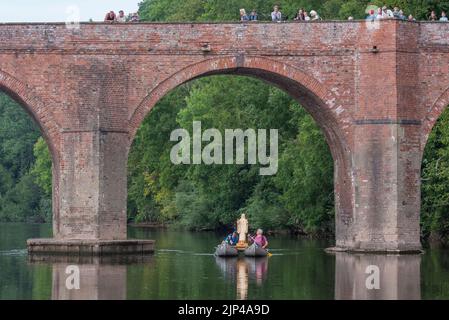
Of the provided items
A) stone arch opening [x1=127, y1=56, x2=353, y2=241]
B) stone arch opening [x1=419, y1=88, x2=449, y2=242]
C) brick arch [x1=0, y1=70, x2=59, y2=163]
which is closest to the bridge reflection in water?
stone arch opening [x1=127, y1=56, x2=353, y2=241]

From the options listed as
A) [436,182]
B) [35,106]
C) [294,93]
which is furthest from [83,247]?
[436,182]

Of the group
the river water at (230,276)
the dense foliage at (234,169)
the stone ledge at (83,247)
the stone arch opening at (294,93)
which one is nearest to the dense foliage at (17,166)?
the dense foliage at (234,169)

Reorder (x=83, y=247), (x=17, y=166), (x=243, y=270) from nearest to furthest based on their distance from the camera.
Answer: (x=243, y=270), (x=83, y=247), (x=17, y=166)

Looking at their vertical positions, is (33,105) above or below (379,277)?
above

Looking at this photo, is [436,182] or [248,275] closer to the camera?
[248,275]

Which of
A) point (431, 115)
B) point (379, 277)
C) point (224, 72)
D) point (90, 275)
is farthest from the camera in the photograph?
point (224, 72)

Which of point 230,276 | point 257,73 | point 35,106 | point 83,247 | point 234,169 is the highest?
point 257,73

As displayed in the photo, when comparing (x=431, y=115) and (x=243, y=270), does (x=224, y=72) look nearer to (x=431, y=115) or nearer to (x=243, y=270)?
(x=431, y=115)

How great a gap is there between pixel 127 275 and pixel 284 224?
84.9ft

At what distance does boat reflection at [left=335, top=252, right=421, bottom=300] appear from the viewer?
2930cm

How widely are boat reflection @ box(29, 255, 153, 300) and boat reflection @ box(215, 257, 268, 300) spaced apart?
92.0 inches

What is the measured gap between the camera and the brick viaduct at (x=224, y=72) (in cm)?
4119

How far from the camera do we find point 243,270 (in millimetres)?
36625

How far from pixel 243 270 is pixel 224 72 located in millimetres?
8274
